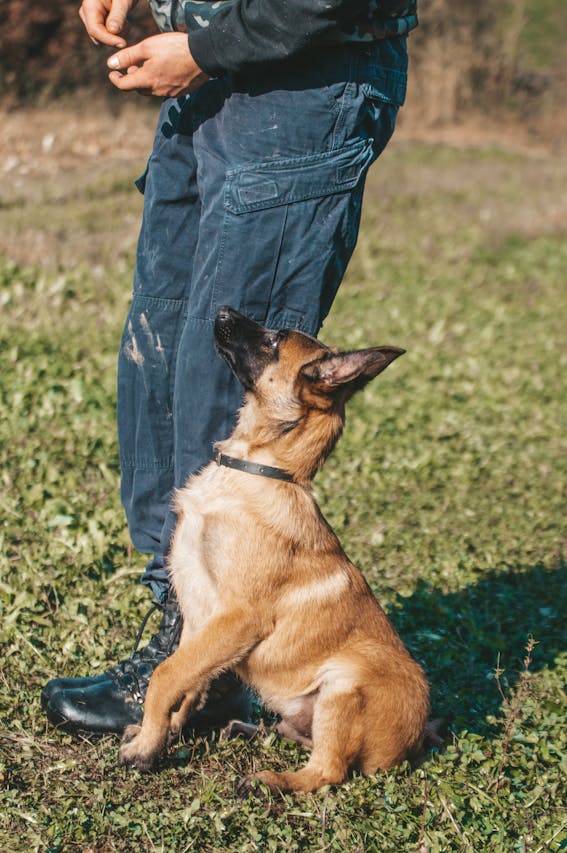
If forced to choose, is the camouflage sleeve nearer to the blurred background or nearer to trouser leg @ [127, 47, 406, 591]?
trouser leg @ [127, 47, 406, 591]

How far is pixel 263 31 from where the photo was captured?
2.66 m

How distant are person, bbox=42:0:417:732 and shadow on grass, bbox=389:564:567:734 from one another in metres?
0.85

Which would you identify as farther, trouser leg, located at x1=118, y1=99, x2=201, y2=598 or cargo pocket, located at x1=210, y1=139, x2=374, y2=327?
trouser leg, located at x1=118, y1=99, x2=201, y2=598

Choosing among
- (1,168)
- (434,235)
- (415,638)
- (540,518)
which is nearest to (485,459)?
(540,518)

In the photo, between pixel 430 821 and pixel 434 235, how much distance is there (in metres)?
9.00

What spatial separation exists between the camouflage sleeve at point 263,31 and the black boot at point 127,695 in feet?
5.37

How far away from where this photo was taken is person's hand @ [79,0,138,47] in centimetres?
297

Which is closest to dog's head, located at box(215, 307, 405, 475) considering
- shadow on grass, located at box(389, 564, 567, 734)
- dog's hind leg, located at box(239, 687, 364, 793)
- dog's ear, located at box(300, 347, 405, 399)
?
dog's ear, located at box(300, 347, 405, 399)

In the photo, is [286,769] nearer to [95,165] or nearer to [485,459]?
[485,459]

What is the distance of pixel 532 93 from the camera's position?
64.7ft

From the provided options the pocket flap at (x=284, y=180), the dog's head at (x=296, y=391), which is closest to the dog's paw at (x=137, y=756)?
the dog's head at (x=296, y=391)

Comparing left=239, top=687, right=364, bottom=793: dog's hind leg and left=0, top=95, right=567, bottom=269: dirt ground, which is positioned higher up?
left=0, top=95, right=567, bottom=269: dirt ground

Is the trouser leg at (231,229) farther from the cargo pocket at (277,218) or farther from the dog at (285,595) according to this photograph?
the dog at (285,595)

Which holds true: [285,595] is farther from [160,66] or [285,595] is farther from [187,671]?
[160,66]
